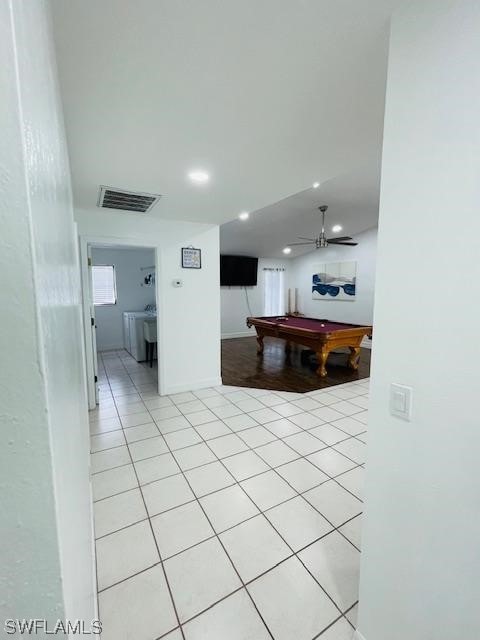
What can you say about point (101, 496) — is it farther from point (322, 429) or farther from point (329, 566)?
point (322, 429)

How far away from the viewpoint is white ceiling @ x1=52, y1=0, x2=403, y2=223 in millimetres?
968

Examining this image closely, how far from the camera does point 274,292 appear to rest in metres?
9.02

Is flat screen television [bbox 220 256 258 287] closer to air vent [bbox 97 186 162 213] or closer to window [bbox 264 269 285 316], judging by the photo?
window [bbox 264 269 285 316]

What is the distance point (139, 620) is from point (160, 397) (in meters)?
2.53

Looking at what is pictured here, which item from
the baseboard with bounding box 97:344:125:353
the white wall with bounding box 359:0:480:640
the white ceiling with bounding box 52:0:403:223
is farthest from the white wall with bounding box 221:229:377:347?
the white wall with bounding box 359:0:480:640

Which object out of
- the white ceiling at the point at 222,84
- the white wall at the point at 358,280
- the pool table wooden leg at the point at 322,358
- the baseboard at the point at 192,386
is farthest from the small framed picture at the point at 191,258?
the white wall at the point at 358,280

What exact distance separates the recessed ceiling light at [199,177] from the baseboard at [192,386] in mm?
2532

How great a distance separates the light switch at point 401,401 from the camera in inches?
37.9

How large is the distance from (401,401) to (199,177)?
83.9 inches

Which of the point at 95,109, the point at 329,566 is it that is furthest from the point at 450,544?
the point at 95,109

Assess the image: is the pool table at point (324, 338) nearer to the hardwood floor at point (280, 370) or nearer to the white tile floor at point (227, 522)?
the hardwood floor at point (280, 370)

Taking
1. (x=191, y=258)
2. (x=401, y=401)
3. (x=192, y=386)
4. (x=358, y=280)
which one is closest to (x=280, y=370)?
(x=192, y=386)

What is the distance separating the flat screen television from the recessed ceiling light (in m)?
5.17

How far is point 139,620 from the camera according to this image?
1226 millimetres
